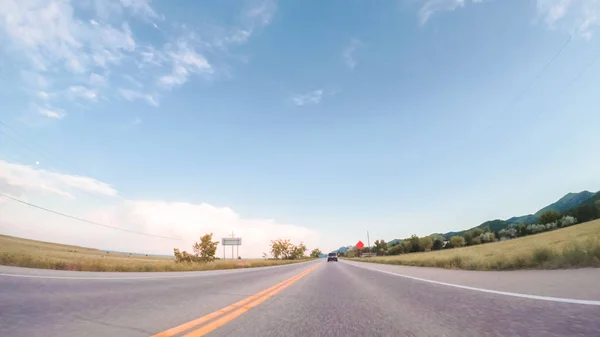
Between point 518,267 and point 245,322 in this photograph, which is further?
point 518,267

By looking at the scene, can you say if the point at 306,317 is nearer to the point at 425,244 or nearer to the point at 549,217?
the point at 425,244

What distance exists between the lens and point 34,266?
14.1m

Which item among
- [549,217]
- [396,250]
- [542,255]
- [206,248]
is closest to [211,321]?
[542,255]

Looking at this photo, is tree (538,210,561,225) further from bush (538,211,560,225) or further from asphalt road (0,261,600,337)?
asphalt road (0,261,600,337)

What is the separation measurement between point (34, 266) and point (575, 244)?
76.0 feet

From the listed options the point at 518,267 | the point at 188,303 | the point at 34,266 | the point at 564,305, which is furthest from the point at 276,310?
the point at 34,266

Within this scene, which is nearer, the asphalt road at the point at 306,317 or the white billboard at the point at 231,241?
the asphalt road at the point at 306,317

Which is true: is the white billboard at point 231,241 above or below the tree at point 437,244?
above

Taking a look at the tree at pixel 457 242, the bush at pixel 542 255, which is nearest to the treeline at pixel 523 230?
the tree at pixel 457 242

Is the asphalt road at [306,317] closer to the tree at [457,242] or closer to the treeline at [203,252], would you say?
the treeline at [203,252]

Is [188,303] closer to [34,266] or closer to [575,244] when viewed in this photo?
[575,244]

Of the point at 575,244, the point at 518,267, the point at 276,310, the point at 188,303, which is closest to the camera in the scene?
the point at 276,310

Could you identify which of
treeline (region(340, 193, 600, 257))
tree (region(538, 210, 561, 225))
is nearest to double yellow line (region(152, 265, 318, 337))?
treeline (region(340, 193, 600, 257))

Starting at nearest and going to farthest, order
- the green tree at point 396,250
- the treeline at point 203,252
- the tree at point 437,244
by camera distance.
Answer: the treeline at point 203,252 < the green tree at point 396,250 < the tree at point 437,244
